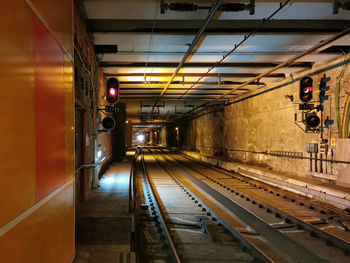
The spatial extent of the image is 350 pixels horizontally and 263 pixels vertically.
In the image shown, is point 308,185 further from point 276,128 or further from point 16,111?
point 16,111

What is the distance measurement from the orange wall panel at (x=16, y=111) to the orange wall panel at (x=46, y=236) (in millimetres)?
158

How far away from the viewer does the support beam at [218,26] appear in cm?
712

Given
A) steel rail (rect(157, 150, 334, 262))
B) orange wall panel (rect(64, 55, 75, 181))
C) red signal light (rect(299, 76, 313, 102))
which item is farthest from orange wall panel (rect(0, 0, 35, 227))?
red signal light (rect(299, 76, 313, 102))

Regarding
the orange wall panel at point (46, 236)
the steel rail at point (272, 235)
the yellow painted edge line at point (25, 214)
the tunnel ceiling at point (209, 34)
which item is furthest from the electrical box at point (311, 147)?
the yellow painted edge line at point (25, 214)

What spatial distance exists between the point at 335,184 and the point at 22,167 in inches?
420

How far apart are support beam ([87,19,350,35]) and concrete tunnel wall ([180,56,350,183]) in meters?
2.65

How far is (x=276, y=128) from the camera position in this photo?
1334 centimetres

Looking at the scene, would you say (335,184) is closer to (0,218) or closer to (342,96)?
(342,96)

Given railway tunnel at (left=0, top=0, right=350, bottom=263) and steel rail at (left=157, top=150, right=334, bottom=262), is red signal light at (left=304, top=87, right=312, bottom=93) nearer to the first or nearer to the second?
railway tunnel at (left=0, top=0, right=350, bottom=263)

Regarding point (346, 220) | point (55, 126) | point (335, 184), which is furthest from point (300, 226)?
point (55, 126)

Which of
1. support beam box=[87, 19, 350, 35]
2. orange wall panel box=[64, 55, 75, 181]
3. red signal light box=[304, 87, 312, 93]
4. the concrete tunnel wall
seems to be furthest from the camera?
red signal light box=[304, 87, 312, 93]

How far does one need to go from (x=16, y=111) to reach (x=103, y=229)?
4.01 meters

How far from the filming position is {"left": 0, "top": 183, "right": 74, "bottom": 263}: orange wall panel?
5.73 feet

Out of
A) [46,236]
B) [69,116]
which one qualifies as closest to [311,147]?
[69,116]
